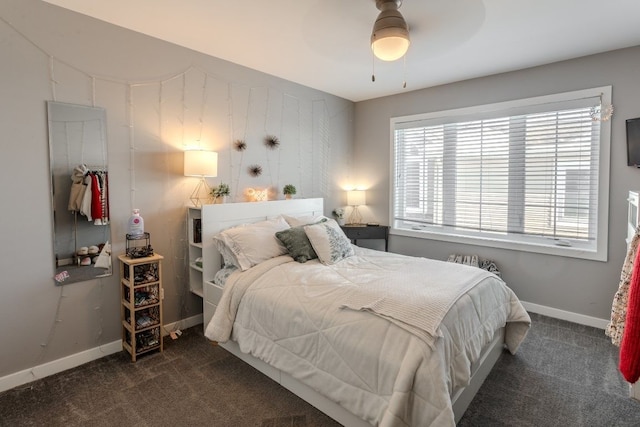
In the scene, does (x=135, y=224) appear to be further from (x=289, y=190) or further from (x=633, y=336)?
(x=633, y=336)

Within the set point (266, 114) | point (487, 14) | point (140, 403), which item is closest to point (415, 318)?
point (140, 403)

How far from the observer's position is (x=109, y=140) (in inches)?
103

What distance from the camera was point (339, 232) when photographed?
3.18m

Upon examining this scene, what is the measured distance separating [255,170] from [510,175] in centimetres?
289

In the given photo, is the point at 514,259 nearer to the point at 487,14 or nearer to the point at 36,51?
the point at 487,14

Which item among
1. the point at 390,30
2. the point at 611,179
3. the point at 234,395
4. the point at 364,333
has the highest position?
the point at 390,30

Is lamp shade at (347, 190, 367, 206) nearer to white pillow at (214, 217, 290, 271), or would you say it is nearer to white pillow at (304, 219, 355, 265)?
white pillow at (304, 219, 355, 265)

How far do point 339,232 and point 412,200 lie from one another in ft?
5.91

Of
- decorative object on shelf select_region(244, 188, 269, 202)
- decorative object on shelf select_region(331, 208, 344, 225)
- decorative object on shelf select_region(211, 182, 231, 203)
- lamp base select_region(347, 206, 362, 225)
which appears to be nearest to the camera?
decorative object on shelf select_region(211, 182, 231, 203)

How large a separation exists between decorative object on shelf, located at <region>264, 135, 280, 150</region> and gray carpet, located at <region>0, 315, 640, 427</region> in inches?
87.3

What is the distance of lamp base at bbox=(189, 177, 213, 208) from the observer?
10.4 ft

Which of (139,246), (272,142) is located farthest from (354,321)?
(272,142)

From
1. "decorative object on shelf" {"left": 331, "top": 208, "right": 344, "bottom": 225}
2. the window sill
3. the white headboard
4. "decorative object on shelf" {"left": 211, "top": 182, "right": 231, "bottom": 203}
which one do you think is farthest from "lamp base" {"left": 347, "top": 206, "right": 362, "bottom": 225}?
"decorative object on shelf" {"left": 211, "top": 182, "right": 231, "bottom": 203}

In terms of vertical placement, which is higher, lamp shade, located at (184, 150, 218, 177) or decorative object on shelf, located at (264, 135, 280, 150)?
decorative object on shelf, located at (264, 135, 280, 150)
